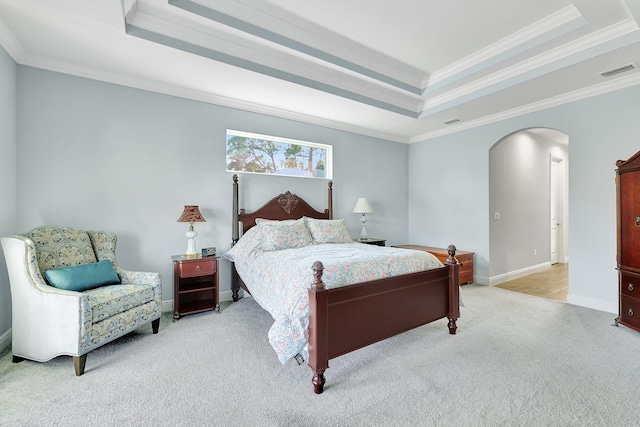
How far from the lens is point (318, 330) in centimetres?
200

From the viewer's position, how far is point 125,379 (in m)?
2.10

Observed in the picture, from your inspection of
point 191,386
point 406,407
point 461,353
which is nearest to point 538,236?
point 461,353

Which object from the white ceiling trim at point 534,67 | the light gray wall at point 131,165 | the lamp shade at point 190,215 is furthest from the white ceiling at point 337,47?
the lamp shade at point 190,215

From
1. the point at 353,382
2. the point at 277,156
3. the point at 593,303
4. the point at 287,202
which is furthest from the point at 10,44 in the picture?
the point at 593,303

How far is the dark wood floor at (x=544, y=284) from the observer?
4238 millimetres

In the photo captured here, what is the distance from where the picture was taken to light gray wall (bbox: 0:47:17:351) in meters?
2.54

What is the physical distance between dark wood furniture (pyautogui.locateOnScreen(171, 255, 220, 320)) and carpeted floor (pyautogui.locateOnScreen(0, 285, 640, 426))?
0.40 m

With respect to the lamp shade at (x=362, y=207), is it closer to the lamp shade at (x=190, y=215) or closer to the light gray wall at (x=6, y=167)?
the lamp shade at (x=190, y=215)

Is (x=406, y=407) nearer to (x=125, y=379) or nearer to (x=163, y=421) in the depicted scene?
(x=163, y=421)

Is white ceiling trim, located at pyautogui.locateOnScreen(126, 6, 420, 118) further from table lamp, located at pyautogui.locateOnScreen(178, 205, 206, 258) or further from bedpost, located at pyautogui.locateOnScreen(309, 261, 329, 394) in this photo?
bedpost, located at pyautogui.locateOnScreen(309, 261, 329, 394)

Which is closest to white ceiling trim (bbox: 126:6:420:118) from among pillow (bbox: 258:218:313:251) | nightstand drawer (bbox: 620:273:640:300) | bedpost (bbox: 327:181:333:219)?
bedpost (bbox: 327:181:333:219)

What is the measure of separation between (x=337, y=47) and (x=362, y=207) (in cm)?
250

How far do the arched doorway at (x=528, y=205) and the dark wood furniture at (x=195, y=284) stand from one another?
4.24 m

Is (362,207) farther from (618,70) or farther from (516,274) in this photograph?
(618,70)
